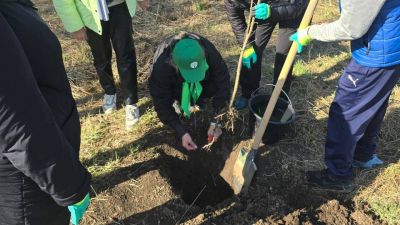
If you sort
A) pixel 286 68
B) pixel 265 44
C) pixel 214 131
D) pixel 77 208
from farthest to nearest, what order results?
pixel 265 44
pixel 214 131
pixel 286 68
pixel 77 208

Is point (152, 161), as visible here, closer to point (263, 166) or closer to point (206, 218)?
point (206, 218)

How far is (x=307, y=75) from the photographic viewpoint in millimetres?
3855

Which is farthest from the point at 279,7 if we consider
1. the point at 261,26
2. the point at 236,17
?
the point at 236,17

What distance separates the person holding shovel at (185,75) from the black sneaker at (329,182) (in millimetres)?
924

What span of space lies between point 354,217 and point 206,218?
1.12 meters

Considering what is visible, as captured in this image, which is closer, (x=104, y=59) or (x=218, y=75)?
(x=218, y=75)

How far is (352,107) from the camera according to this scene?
206 centimetres

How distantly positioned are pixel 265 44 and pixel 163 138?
142cm

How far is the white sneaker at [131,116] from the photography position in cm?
306

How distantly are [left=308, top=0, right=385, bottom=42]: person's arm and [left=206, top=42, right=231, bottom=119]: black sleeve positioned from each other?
93cm

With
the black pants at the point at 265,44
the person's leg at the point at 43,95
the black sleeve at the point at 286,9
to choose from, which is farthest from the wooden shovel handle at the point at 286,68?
the person's leg at the point at 43,95

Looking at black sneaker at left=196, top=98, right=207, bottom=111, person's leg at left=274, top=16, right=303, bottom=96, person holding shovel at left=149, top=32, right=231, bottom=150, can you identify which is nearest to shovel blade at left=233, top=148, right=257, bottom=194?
person holding shovel at left=149, top=32, right=231, bottom=150

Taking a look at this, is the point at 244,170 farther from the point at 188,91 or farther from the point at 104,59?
the point at 104,59

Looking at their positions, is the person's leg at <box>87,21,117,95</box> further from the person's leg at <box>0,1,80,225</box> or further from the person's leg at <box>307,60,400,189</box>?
the person's leg at <box>307,60,400,189</box>
